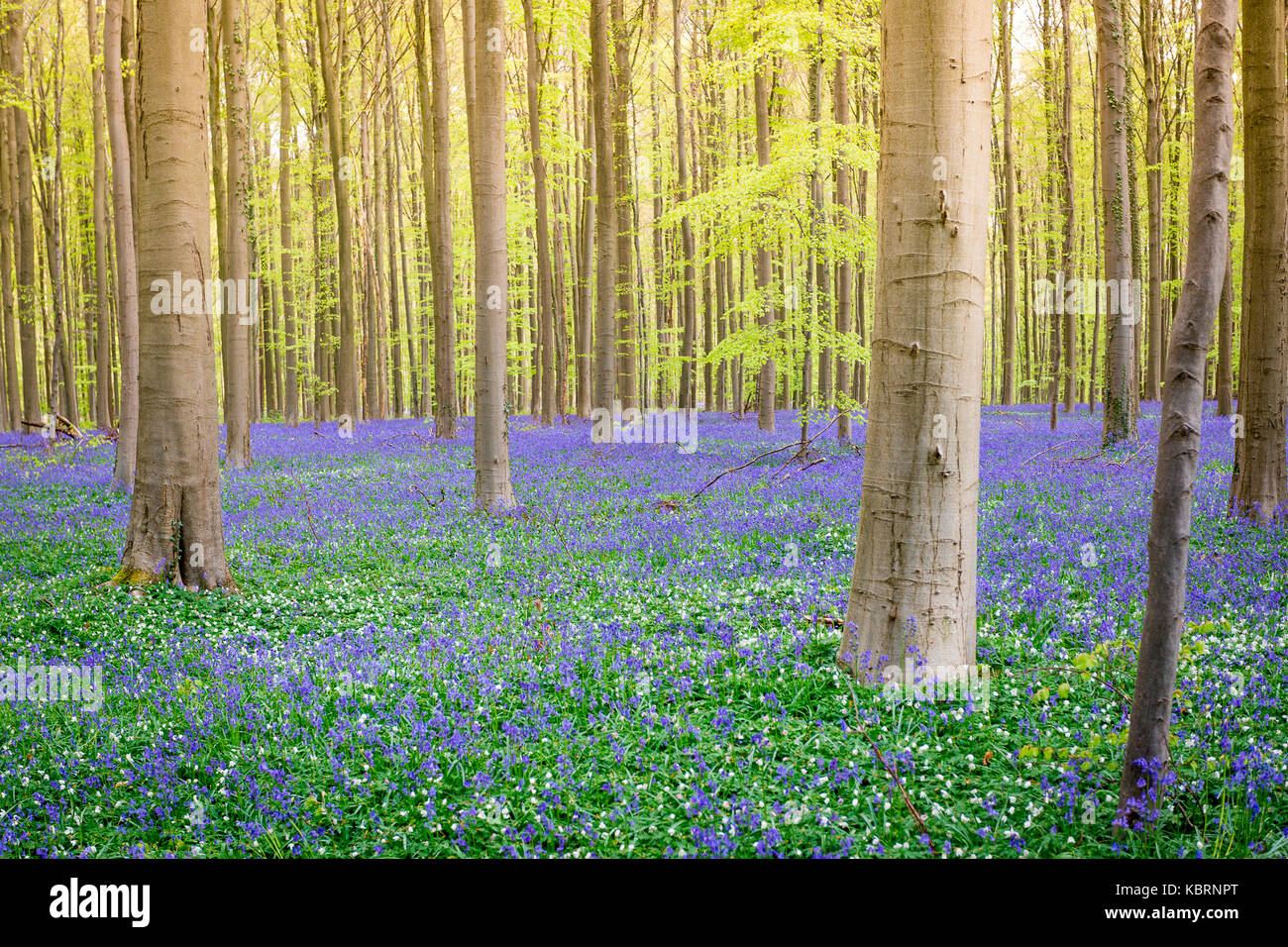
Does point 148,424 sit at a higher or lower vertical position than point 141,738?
higher

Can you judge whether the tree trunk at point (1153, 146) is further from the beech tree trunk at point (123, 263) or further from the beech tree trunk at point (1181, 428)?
the beech tree trunk at point (123, 263)

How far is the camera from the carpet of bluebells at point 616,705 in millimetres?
3543

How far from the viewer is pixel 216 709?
4.95 m

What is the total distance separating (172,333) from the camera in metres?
7.73

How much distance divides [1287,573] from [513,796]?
6.83 meters

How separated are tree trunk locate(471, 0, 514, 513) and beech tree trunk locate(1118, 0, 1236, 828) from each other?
9.47 metres

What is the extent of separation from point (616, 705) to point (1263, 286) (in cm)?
903

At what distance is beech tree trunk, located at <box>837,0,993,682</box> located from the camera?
4.60 metres

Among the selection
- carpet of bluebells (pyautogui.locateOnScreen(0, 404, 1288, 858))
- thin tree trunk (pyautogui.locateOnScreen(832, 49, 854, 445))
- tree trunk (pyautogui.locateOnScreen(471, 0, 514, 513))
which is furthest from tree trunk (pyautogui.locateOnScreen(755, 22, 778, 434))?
carpet of bluebells (pyautogui.locateOnScreen(0, 404, 1288, 858))

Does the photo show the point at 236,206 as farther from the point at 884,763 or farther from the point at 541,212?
the point at 884,763

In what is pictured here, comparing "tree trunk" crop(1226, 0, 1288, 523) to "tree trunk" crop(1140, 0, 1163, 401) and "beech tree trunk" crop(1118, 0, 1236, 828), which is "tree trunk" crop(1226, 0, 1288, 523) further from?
"tree trunk" crop(1140, 0, 1163, 401)

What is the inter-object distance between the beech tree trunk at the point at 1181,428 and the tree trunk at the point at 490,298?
31.1 ft
